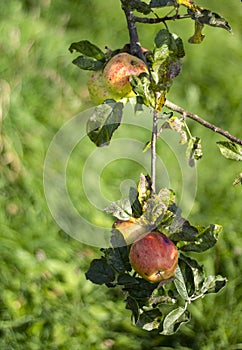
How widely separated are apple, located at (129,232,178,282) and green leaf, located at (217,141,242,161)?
0.42ft

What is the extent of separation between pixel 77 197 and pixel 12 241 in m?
0.36

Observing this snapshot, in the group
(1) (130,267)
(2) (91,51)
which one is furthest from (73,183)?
(1) (130,267)

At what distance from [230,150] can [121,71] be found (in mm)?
156

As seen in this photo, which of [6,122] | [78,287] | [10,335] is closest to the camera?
[10,335]

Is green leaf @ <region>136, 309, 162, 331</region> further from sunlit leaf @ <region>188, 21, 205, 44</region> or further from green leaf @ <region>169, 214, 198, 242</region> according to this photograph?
sunlit leaf @ <region>188, 21, 205, 44</region>

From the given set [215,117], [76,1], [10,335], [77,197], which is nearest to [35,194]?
[77,197]

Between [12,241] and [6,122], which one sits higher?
[6,122]

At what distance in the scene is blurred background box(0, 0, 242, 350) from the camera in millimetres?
2324

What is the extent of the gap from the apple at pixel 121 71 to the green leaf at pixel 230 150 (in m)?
0.13

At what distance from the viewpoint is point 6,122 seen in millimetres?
2840

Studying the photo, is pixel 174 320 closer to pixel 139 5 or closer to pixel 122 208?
pixel 122 208

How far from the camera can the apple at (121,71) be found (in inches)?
30.0

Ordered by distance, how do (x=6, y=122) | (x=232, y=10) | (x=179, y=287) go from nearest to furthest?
(x=179, y=287)
(x=6, y=122)
(x=232, y=10)

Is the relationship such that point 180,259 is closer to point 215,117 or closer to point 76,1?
point 215,117
